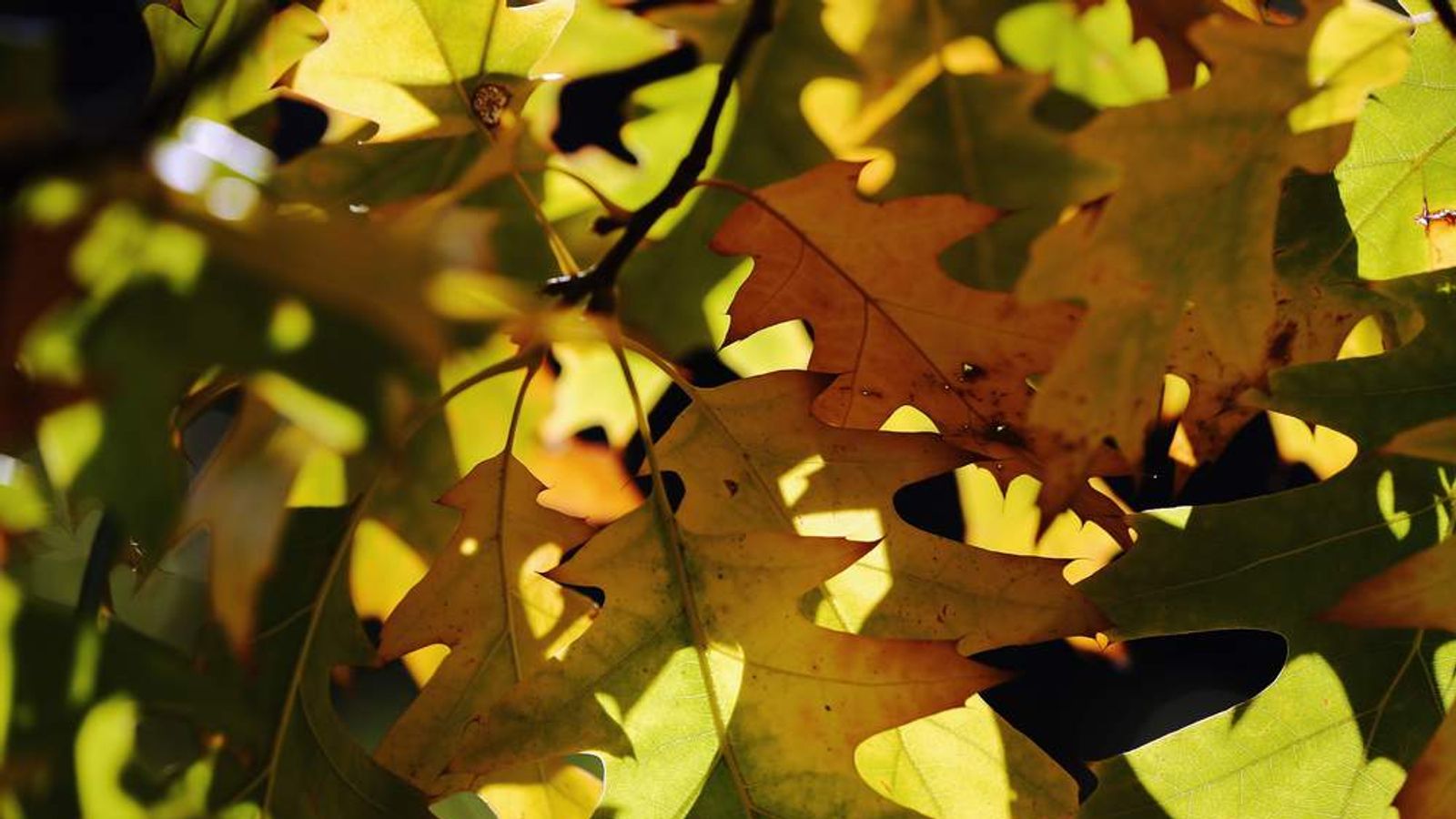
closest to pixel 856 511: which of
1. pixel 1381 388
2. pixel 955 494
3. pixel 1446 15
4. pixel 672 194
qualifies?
pixel 672 194

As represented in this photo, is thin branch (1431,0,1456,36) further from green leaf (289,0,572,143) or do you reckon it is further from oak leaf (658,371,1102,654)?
green leaf (289,0,572,143)

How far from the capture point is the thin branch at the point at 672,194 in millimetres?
820

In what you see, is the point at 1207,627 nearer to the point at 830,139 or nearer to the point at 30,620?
the point at 830,139

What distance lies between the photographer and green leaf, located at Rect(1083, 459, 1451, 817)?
37.6 inches

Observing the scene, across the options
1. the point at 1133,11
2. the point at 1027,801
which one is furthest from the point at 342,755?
the point at 1133,11

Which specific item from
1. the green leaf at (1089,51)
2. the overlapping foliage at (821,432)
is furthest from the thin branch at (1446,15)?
the green leaf at (1089,51)

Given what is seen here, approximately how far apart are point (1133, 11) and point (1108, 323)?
0.98 feet

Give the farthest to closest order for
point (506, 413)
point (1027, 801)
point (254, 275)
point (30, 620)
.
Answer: point (506, 413) < point (1027, 801) < point (30, 620) < point (254, 275)

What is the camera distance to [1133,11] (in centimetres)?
94

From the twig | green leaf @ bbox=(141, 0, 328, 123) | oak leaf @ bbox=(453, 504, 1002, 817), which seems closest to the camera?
the twig

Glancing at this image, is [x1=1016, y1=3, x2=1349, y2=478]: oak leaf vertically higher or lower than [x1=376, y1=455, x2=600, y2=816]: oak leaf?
higher

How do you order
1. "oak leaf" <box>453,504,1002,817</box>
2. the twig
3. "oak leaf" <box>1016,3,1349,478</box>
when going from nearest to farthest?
the twig → "oak leaf" <box>1016,3,1349,478</box> → "oak leaf" <box>453,504,1002,817</box>

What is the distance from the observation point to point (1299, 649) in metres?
0.98

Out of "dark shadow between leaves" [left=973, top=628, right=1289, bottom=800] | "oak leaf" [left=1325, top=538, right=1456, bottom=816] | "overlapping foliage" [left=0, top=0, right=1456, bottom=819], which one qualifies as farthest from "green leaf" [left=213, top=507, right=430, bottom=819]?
"dark shadow between leaves" [left=973, top=628, right=1289, bottom=800]
